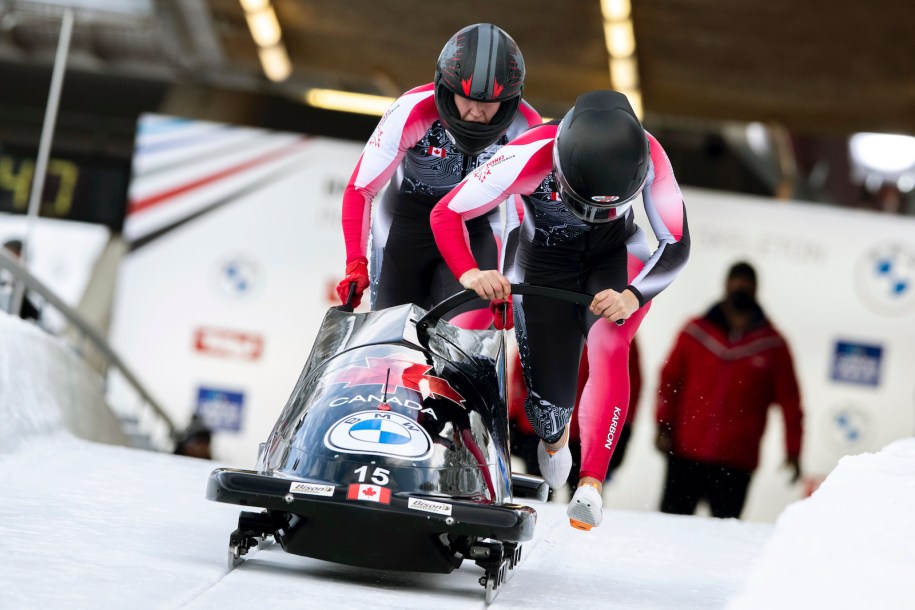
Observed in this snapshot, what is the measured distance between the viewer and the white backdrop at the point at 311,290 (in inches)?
311

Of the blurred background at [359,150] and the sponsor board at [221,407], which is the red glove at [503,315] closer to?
the blurred background at [359,150]

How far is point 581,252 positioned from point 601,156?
603mm

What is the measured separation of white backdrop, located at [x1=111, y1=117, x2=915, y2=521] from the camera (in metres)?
7.89

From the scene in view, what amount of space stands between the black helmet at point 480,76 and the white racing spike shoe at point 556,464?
3.25ft

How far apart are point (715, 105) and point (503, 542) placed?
6.56 metres

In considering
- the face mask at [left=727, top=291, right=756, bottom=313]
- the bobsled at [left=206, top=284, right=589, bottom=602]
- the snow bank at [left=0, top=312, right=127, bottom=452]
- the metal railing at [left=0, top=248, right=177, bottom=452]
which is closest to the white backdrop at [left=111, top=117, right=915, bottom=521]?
the metal railing at [left=0, top=248, right=177, bottom=452]

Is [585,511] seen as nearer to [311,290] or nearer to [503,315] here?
[503,315]

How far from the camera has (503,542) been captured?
278 centimetres

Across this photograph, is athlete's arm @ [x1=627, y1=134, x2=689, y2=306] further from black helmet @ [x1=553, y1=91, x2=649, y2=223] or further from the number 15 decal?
the number 15 decal

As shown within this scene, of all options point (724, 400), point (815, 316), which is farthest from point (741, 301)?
point (815, 316)

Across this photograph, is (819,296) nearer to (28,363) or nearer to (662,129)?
(662,129)

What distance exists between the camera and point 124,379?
26.2 ft

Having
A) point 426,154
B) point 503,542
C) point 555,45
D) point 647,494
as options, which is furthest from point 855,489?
point 555,45

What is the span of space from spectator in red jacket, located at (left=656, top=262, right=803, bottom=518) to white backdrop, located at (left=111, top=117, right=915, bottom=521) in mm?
2031
